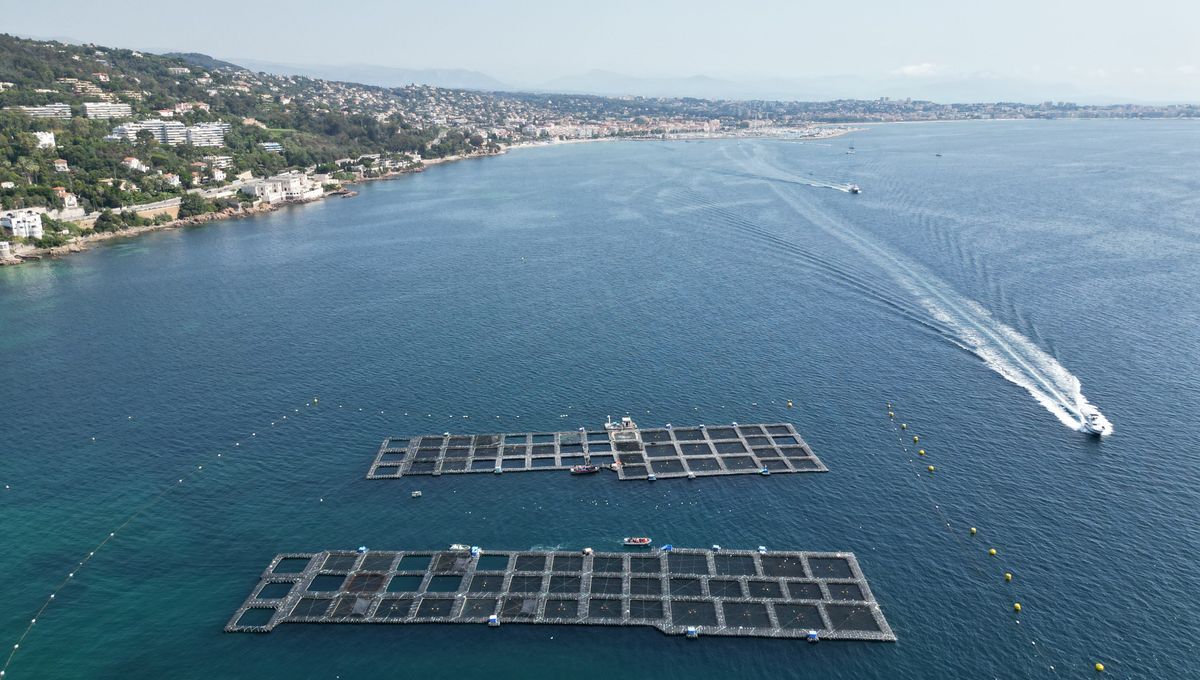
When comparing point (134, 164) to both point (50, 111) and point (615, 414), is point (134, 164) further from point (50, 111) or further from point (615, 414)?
point (615, 414)

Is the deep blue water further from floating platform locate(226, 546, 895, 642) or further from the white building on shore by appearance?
the white building on shore

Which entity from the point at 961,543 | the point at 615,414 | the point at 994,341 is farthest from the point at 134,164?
the point at 961,543

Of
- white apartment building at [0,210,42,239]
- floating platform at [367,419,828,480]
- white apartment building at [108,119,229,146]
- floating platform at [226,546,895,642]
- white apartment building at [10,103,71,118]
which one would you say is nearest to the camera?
floating platform at [226,546,895,642]

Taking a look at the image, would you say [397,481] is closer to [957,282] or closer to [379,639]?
[379,639]

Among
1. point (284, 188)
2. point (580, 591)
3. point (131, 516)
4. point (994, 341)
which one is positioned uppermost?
point (284, 188)

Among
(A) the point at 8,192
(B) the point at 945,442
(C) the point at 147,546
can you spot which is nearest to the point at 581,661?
(C) the point at 147,546

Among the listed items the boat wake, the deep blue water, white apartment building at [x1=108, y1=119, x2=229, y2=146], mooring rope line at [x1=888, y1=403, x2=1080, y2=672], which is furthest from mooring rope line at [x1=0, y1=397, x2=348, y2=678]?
white apartment building at [x1=108, y1=119, x2=229, y2=146]
